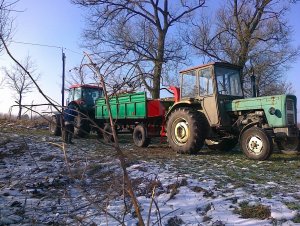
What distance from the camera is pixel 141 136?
13070mm

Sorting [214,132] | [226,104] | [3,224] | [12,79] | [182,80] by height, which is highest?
[12,79]

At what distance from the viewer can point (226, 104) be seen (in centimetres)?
1022

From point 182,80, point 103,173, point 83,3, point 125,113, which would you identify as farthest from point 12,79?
point 103,173

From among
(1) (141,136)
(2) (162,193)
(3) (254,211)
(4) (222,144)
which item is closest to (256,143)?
(4) (222,144)

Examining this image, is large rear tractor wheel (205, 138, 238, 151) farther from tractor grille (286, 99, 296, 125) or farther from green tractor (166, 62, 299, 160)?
tractor grille (286, 99, 296, 125)

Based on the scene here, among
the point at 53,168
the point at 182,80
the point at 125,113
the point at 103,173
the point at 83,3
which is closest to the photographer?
the point at 103,173

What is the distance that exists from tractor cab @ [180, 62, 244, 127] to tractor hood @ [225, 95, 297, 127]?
768 millimetres

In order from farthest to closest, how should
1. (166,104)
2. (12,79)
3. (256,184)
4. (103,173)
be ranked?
(12,79) < (166,104) < (103,173) < (256,184)

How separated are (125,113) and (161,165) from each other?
5.74 meters

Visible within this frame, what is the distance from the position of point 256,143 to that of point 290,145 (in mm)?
1179

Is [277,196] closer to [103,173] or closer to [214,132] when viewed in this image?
[103,173]

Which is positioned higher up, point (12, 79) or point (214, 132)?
point (12, 79)

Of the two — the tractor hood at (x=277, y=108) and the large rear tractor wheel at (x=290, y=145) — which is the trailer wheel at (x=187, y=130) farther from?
the large rear tractor wheel at (x=290, y=145)

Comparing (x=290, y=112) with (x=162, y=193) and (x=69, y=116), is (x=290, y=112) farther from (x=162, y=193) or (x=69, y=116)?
(x=69, y=116)
